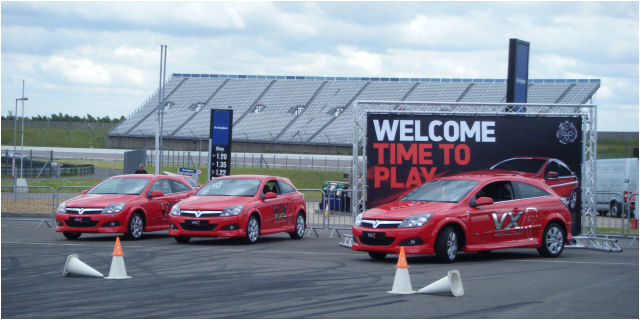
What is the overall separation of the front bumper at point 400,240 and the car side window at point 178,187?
758 cm

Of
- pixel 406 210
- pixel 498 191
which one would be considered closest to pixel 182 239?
pixel 406 210

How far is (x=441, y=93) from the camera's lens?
273 feet

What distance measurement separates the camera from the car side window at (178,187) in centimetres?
2089

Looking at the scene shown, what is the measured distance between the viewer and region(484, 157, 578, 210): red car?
Answer: 1814cm

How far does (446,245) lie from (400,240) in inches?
29.6

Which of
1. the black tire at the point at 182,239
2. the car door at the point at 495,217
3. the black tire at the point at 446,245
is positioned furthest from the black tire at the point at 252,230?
the car door at the point at 495,217

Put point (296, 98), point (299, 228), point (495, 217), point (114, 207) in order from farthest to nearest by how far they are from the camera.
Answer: point (296, 98) → point (299, 228) → point (114, 207) → point (495, 217)

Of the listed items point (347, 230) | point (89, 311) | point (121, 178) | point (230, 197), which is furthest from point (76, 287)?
point (347, 230)

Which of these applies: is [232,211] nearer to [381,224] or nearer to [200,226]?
[200,226]

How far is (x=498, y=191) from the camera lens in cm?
1549

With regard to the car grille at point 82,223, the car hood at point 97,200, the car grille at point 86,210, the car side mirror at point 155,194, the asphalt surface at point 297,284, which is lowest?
the asphalt surface at point 297,284

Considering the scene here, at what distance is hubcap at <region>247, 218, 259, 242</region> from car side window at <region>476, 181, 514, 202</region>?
5202mm

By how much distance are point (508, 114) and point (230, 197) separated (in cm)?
601

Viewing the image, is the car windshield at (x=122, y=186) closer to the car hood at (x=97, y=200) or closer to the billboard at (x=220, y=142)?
the car hood at (x=97, y=200)
